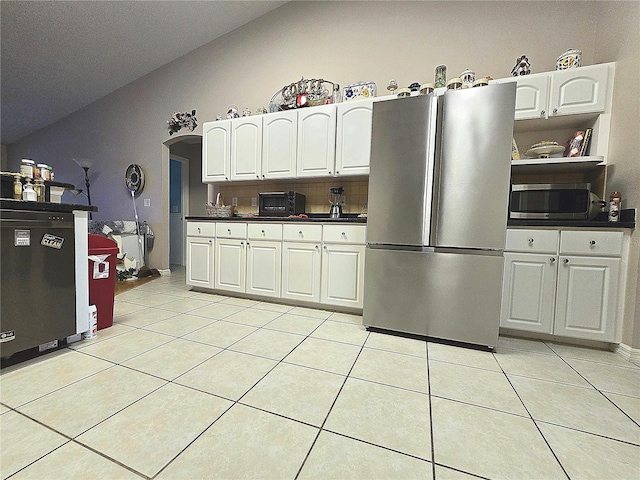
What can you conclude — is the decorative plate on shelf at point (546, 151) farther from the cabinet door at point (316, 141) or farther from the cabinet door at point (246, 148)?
the cabinet door at point (246, 148)

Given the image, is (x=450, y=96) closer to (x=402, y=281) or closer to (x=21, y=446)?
(x=402, y=281)

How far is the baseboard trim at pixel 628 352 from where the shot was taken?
176 cm

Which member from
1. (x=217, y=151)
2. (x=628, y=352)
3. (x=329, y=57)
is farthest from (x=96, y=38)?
(x=628, y=352)

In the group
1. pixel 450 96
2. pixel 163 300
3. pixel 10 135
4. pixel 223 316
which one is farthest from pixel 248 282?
pixel 10 135

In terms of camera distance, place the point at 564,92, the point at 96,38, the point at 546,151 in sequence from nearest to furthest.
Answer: the point at 564,92, the point at 546,151, the point at 96,38

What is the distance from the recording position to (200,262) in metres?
3.24

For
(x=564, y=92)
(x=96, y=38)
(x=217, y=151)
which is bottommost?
(x=217, y=151)

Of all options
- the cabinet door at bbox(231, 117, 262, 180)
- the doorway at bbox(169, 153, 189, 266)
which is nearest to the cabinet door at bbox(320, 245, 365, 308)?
the cabinet door at bbox(231, 117, 262, 180)

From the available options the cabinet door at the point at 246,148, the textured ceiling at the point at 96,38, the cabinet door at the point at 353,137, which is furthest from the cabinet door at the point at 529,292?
the textured ceiling at the point at 96,38

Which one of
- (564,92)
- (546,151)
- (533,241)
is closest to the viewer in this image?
(533,241)

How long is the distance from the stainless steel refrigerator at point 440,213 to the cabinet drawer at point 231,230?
148 cm

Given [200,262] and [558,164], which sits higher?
[558,164]

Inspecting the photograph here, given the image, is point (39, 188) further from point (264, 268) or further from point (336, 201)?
point (336, 201)

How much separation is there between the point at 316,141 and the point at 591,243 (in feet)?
7.92
